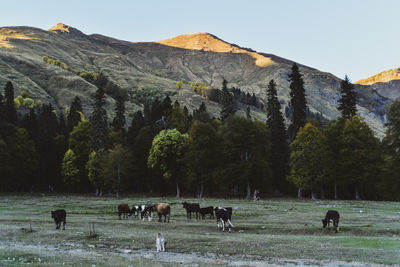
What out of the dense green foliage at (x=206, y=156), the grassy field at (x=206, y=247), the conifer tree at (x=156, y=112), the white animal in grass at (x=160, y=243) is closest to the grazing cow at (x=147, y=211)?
the grassy field at (x=206, y=247)

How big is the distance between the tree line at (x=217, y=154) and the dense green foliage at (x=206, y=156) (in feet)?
0.86

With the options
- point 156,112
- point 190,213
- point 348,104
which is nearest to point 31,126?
point 156,112

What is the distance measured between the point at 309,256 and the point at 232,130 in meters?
63.3

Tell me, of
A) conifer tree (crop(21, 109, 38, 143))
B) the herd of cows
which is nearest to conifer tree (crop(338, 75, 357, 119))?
the herd of cows

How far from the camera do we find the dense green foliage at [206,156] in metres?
77.9

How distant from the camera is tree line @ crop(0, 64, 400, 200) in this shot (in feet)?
256

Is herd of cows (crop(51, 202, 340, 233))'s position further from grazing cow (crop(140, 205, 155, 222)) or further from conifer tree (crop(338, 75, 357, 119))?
conifer tree (crop(338, 75, 357, 119))

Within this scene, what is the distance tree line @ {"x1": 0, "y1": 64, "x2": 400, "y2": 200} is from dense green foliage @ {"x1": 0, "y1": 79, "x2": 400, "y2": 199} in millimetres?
261

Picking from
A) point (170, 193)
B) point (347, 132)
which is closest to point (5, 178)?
point (170, 193)

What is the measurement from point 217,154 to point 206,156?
3.22m

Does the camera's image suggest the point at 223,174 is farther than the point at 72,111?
No

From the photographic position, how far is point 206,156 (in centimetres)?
8469

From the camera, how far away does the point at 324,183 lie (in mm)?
81000

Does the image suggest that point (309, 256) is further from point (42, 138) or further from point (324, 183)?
point (42, 138)
